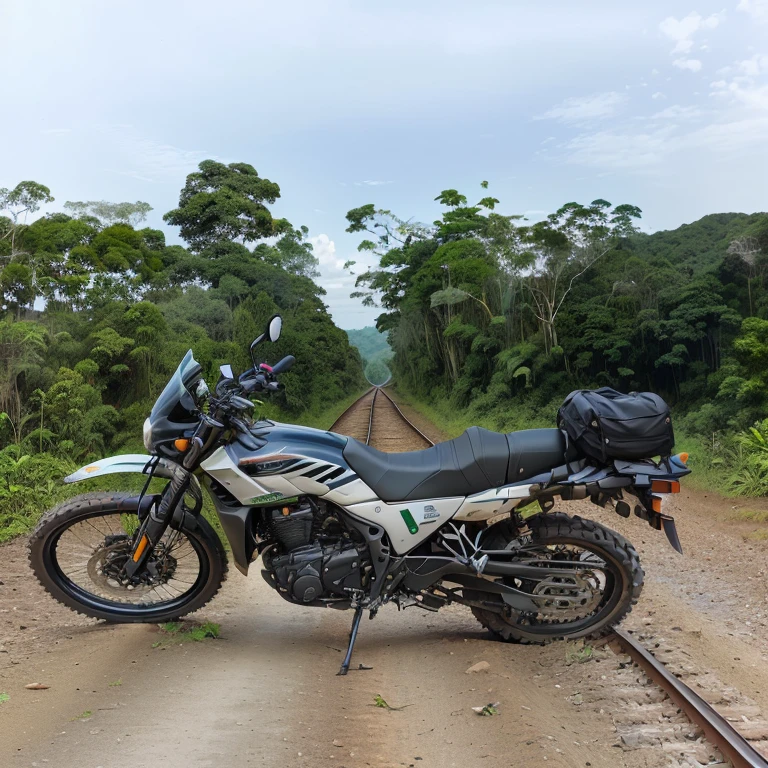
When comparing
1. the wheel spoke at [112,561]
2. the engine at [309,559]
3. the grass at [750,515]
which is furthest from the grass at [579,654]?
the grass at [750,515]

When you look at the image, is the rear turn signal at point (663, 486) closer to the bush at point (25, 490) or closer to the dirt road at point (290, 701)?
the dirt road at point (290, 701)

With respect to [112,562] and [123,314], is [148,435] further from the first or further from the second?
[123,314]

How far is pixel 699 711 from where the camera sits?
124 inches

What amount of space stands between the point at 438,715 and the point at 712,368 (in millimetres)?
12862

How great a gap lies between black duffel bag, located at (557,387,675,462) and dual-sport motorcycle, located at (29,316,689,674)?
1 centimetres

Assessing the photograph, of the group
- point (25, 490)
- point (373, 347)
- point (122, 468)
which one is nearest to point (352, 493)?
point (122, 468)

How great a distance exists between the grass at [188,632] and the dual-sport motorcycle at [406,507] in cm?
55

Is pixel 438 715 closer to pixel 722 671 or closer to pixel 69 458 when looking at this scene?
pixel 722 671

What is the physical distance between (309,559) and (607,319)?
14.5 meters

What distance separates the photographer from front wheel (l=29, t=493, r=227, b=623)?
422 cm

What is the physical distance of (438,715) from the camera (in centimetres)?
340

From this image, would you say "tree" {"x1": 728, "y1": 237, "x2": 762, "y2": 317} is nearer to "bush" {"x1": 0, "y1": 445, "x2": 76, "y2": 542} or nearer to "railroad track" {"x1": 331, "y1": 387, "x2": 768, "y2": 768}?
"railroad track" {"x1": 331, "y1": 387, "x2": 768, "y2": 768}

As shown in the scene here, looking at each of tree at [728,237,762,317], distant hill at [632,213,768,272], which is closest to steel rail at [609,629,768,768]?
tree at [728,237,762,317]

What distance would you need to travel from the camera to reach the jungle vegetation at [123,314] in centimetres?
1027
